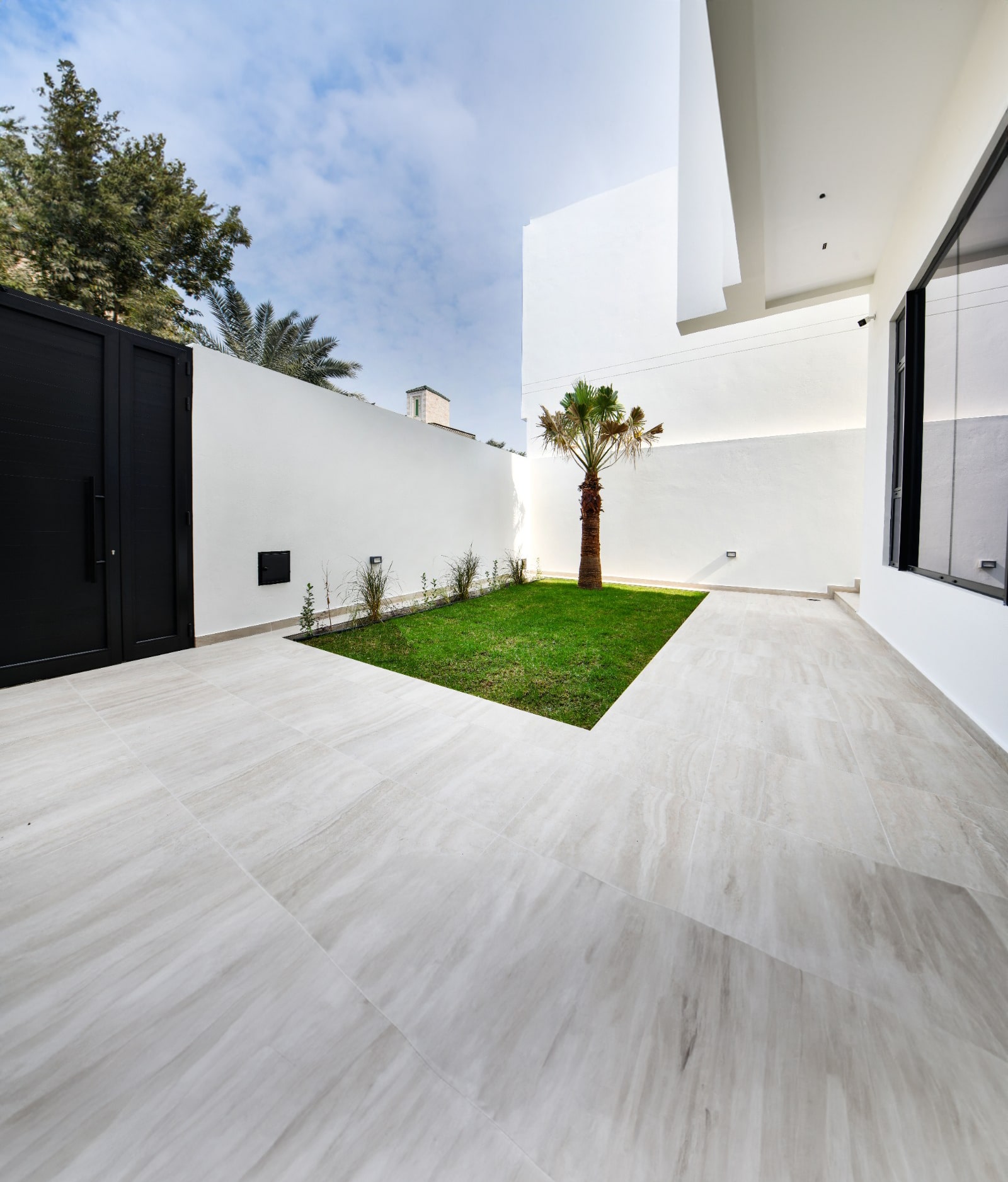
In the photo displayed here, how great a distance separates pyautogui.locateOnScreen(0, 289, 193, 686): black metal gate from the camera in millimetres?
3086

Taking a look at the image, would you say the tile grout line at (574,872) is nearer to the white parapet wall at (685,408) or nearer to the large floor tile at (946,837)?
the large floor tile at (946,837)

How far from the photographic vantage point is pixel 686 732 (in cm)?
→ 246

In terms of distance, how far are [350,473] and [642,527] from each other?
17.7ft

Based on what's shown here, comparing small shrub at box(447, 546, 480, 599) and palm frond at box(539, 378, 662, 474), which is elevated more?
palm frond at box(539, 378, 662, 474)

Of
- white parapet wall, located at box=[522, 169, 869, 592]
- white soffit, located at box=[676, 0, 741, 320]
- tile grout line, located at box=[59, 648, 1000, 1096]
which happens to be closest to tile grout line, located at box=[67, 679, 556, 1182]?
tile grout line, located at box=[59, 648, 1000, 1096]

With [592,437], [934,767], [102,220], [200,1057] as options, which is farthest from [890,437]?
[102,220]

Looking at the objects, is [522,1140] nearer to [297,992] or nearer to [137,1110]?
[297,992]

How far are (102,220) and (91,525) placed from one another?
10198mm

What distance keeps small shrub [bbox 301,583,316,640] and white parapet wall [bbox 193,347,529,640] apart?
7 cm

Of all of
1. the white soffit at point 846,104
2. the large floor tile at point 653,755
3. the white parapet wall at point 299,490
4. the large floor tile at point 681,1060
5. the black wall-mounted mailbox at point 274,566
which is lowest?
the large floor tile at point 681,1060

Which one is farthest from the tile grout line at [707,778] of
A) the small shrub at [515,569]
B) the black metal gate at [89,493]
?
the small shrub at [515,569]

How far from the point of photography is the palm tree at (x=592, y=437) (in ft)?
24.9

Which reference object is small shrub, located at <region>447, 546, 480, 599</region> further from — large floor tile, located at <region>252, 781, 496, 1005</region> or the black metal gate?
large floor tile, located at <region>252, 781, 496, 1005</region>

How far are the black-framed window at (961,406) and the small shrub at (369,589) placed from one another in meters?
5.17
